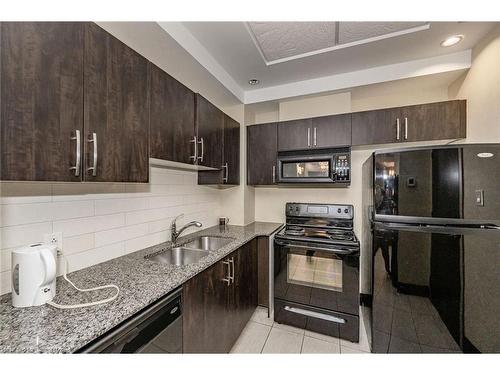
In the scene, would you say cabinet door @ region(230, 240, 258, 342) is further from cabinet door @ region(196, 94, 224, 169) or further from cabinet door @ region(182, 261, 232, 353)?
cabinet door @ region(196, 94, 224, 169)

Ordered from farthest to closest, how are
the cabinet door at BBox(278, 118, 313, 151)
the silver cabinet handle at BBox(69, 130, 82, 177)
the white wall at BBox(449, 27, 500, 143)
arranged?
the cabinet door at BBox(278, 118, 313, 151) → the white wall at BBox(449, 27, 500, 143) → the silver cabinet handle at BBox(69, 130, 82, 177)

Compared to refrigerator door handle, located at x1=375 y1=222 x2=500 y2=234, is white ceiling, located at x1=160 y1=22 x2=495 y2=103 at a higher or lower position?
higher

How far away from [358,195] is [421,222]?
1103mm

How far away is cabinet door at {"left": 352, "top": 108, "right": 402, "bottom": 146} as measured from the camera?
6.73 feet

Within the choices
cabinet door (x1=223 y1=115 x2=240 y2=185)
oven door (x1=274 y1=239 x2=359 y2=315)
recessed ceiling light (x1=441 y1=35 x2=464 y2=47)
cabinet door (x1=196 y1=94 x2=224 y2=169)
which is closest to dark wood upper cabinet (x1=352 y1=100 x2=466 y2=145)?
recessed ceiling light (x1=441 y1=35 x2=464 y2=47)

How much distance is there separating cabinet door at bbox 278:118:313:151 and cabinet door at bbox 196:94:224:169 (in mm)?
749

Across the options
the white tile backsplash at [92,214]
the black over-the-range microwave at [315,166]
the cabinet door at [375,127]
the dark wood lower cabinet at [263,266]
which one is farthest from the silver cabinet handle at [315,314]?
the cabinet door at [375,127]

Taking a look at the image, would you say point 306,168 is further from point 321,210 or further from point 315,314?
point 315,314

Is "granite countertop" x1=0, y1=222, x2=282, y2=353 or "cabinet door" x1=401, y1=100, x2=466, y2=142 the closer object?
"granite countertop" x1=0, y1=222, x2=282, y2=353

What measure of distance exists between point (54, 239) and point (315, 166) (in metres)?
2.20

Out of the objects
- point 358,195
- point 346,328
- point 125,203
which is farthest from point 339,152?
point 125,203

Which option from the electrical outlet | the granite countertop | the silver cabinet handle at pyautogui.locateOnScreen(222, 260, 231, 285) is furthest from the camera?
the silver cabinet handle at pyautogui.locateOnScreen(222, 260, 231, 285)
